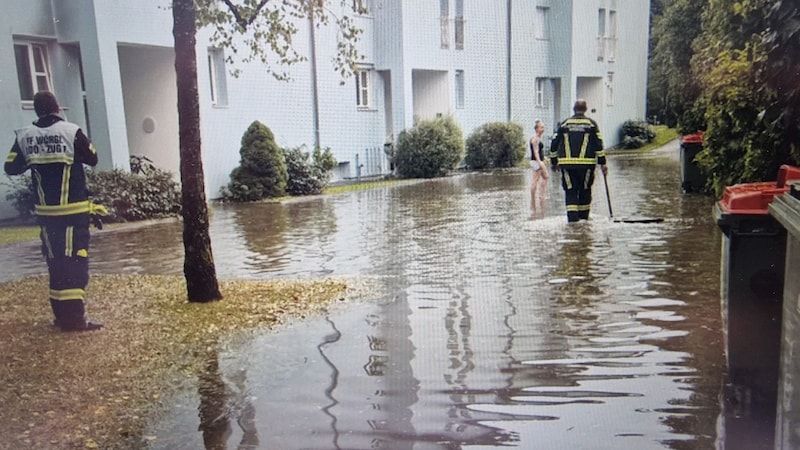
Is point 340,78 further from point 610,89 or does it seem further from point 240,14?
point 610,89

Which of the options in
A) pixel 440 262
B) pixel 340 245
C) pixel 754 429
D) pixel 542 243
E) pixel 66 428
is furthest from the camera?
pixel 340 245

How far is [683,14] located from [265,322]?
64.6 feet

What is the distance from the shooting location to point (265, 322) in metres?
6.34

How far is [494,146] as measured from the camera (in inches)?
1015

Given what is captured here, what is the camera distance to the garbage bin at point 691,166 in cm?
1420

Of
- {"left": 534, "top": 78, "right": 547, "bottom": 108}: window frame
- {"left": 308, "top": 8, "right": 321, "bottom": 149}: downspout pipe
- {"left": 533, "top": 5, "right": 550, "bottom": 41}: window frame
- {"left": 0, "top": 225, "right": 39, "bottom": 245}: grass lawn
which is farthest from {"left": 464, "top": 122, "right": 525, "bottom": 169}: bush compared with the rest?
{"left": 0, "top": 225, "right": 39, "bottom": 245}: grass lawn

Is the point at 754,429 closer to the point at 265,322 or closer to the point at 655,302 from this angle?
the point at 655,302

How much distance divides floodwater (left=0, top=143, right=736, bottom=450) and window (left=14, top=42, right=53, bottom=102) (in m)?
4.60

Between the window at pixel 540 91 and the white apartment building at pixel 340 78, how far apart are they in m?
0.06

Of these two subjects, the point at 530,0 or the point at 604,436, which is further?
the point at 530,0

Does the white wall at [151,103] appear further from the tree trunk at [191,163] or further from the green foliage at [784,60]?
the green foliage at [784,60]

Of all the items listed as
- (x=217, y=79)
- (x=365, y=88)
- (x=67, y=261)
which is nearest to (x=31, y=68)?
(x=217, y=79)

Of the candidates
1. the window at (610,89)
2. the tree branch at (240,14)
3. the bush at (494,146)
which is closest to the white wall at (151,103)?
the tree branch at (240,14)

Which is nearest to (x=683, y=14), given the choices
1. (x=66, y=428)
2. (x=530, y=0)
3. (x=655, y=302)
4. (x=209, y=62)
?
(x=530, y=0)
